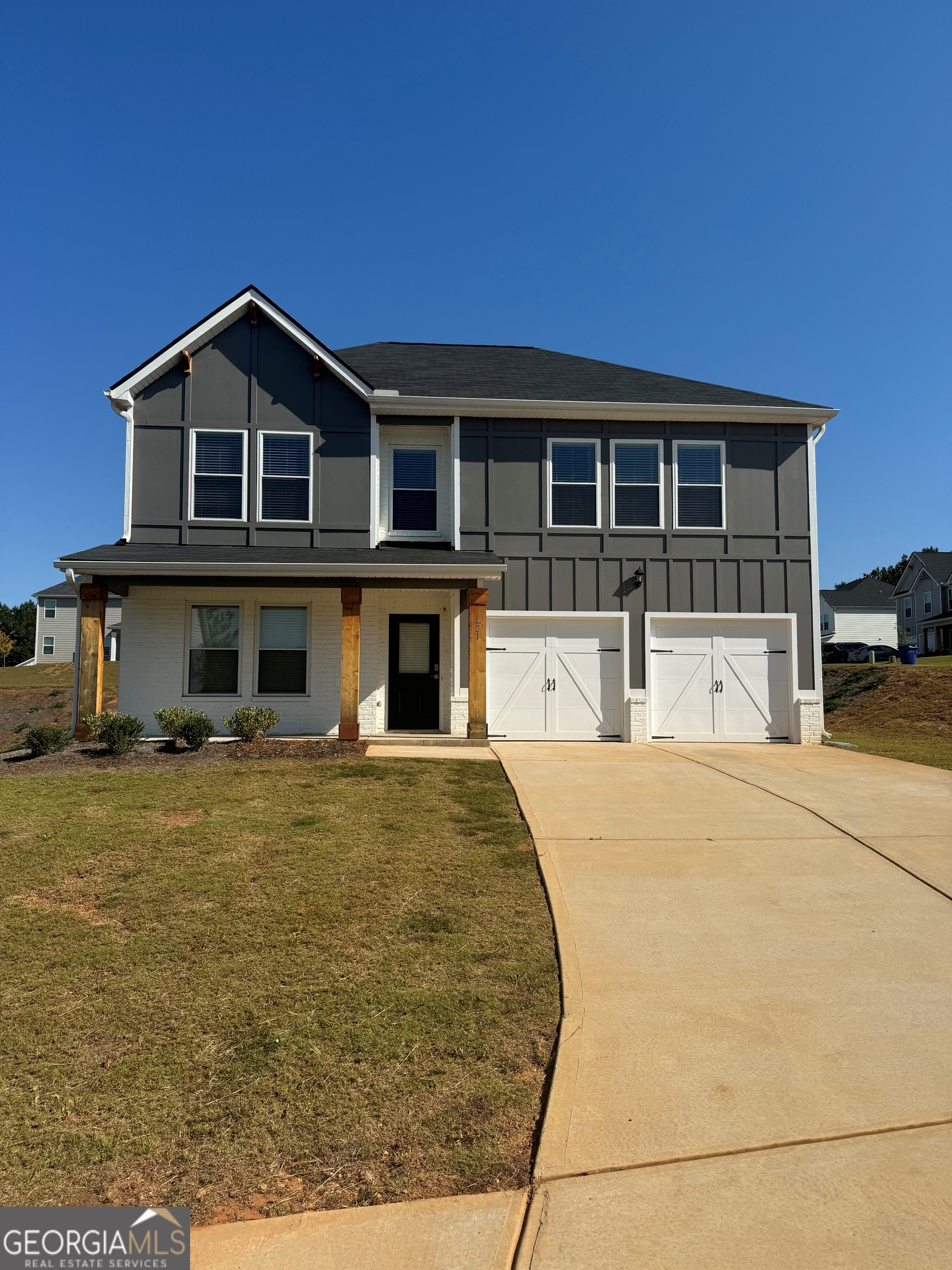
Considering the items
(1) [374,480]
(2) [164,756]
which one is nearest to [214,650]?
(2) [164,756]

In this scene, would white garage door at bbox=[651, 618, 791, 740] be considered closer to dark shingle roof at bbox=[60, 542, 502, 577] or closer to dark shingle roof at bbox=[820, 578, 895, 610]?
dark shingle roof at bbox=[60, 542, 502, 577]

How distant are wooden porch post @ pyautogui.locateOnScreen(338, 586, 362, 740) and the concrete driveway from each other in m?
5.28

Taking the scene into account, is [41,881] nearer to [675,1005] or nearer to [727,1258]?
[675,1005]

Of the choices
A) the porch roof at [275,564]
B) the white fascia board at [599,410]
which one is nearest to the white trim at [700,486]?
the white fascia board at [599,410]

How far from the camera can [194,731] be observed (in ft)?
36.5

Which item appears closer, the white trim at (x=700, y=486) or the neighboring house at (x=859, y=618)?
the white trim at (x=700, y=486)

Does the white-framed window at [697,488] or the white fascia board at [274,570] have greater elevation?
the white-framed window at [697,488]

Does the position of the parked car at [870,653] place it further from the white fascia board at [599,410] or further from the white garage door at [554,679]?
the white garage door at [554,679]

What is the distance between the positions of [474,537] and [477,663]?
283cm

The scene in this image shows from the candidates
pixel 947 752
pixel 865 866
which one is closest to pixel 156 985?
pixel 865 866

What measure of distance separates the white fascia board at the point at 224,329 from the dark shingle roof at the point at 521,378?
2.76 feet

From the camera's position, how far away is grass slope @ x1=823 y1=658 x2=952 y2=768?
52.1 ft

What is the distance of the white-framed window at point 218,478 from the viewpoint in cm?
1426

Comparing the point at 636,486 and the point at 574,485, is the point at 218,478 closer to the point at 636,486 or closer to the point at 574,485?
the point at 574,485
